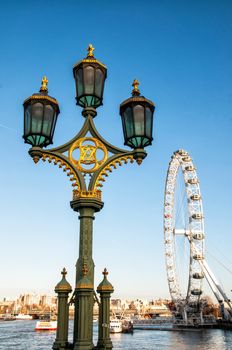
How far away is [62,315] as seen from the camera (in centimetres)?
462

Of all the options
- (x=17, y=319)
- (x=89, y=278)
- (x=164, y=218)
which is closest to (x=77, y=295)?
(x=89, y=278)

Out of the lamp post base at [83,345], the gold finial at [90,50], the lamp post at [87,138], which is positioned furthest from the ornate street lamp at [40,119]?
the lamp post base at [83,345]

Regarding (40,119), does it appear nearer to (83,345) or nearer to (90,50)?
(90,50)

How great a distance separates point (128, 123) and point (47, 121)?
107cm

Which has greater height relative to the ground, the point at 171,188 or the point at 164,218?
the point at 171,188

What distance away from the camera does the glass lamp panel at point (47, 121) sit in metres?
5.12

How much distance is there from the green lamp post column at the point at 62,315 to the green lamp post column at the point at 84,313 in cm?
26

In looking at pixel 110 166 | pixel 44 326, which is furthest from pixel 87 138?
pixel 44 326

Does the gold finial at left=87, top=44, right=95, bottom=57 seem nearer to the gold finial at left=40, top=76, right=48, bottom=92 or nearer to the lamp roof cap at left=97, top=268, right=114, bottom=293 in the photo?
the gold finial at left=40, top=76, right=48, bottom=92

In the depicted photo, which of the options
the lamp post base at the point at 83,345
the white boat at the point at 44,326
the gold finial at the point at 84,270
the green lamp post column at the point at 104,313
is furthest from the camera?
the white boat at the point at 44,326

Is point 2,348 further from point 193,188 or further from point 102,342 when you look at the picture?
point 102,342

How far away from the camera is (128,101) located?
5.29 metres

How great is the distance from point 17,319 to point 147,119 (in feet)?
662

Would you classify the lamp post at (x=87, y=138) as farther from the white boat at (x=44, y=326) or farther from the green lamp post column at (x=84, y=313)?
the white boat at (x=44, y=326)
